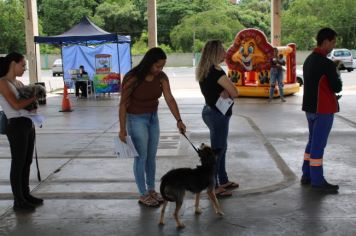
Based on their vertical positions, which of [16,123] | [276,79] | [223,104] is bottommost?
[276,79]

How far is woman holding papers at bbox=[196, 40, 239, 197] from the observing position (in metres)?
5.64

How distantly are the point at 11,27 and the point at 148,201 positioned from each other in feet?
211

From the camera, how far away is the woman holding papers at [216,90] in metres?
5.64

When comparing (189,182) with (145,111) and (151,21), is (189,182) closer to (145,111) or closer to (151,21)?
(145,111)

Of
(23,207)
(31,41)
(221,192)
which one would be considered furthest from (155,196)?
(31,41)

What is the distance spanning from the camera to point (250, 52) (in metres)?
18.1

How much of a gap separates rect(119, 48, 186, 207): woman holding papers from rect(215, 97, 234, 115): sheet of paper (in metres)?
0.48

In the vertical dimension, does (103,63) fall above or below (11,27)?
below

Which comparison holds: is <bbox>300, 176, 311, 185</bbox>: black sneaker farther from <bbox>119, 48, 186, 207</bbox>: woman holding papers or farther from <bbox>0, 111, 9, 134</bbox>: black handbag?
<bbox>0, 111, 9, 134</bbox>: black handbag

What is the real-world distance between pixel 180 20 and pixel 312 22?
1783 cm

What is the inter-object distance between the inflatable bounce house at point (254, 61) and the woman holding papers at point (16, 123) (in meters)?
12.9

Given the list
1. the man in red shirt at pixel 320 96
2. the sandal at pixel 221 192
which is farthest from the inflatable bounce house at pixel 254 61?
the sandal at pixel 221 192

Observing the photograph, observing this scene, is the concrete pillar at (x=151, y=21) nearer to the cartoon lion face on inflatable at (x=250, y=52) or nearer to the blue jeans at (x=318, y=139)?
the cartoon lion face on inflatable at (x=250, y=52)

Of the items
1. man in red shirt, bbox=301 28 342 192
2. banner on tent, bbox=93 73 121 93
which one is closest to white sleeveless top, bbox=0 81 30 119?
man in red shirt, bbox=301 28 342 192
